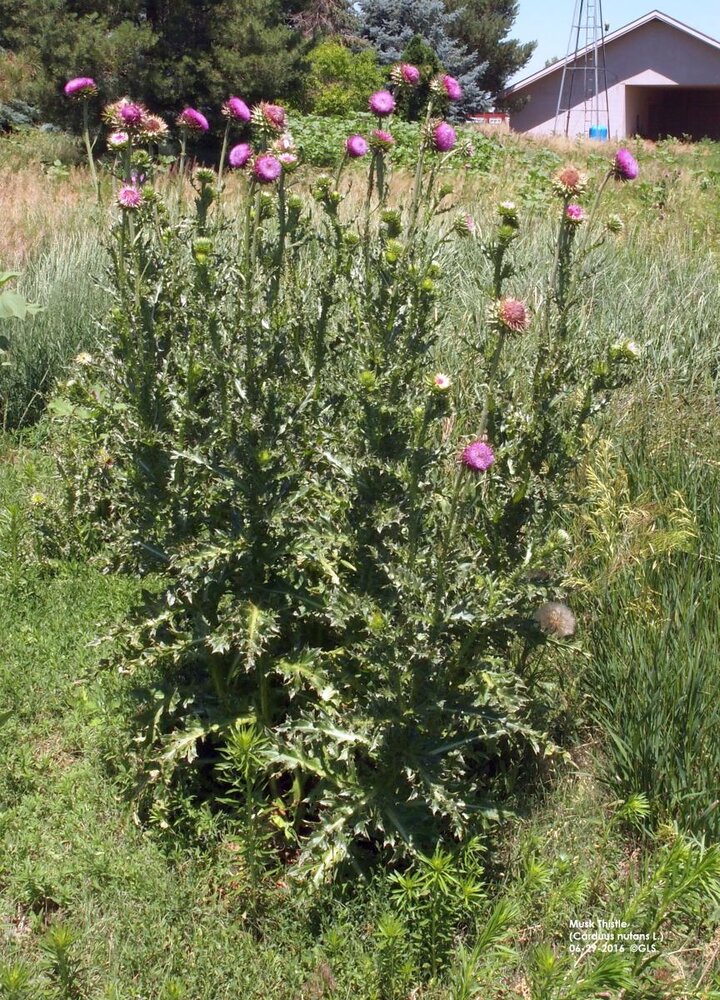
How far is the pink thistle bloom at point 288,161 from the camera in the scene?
266 cm

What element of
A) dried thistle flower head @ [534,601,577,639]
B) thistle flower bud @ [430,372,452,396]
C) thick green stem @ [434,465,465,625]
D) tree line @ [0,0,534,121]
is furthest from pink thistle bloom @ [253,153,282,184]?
tree line @ [0,0,534,121]

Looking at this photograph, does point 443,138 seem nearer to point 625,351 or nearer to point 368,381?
point 625,351

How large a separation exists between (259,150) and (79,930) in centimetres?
221

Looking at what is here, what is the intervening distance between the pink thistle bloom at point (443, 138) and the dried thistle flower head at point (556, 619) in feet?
4.72

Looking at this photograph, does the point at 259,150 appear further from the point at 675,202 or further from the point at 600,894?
the point at 675,202

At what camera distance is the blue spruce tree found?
31.0 metres

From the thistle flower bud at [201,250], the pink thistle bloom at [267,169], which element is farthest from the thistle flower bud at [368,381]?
the pink thistle bloom at [267,169]

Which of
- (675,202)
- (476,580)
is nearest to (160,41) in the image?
(675,202)

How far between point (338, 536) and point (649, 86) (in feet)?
134

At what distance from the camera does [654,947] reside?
2256 millimetres

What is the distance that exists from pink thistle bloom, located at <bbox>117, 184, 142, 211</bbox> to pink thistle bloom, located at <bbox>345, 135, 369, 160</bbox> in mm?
689

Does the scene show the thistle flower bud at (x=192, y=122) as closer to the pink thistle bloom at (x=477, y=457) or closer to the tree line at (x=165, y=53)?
the pink thistle bloom at (x=477, y=457)

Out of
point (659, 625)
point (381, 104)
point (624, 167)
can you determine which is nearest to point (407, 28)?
point (381, 104)

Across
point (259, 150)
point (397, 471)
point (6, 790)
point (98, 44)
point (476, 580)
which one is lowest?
point (6, 790)
